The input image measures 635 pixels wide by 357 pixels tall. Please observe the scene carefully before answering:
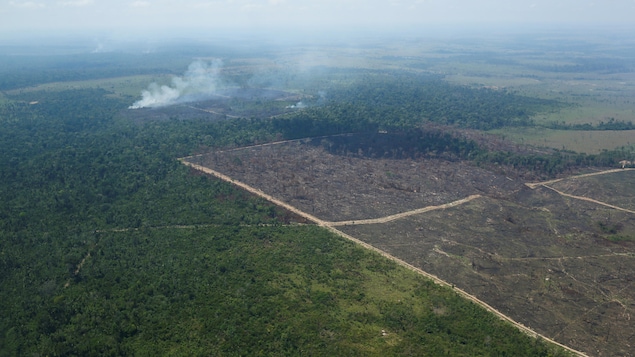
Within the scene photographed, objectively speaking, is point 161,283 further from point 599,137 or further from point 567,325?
point 599,137

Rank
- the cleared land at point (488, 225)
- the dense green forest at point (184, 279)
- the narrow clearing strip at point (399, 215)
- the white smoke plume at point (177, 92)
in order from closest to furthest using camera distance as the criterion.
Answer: the dense green forest at point (184, 279)
the cleared land at point (488, 225)
the narrow clearing strip at point (399, 215)
the white smoke plume at point (177, 92)

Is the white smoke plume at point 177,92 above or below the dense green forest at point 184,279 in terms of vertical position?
above

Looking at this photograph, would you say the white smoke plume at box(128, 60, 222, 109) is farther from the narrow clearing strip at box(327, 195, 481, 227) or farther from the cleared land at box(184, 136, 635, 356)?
the narrow clearing strip at box(327, 195, 481, 227)

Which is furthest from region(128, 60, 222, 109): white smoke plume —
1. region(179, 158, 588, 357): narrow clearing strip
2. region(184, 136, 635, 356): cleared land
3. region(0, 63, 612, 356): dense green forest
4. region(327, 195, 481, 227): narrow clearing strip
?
region(327, 195, 481, 227): narrow clearing strip

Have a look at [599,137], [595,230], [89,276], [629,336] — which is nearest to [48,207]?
[89,276]

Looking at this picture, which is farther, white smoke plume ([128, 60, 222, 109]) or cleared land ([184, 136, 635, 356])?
white smoke plume ([128, 60, 222, 109])

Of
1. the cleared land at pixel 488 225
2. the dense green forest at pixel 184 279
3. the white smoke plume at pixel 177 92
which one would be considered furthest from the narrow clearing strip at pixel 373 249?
the white smoke plume at pixel 177 92

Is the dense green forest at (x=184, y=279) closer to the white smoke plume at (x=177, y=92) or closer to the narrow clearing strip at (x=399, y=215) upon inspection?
the narrow clearing strip at (x=399, y=215)
